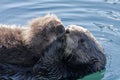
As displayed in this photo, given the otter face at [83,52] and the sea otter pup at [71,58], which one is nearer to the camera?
the sea otter pup at [71,58]

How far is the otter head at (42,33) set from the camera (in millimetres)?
5047

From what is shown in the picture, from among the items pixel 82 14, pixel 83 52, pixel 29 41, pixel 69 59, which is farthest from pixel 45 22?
pixel 82 14

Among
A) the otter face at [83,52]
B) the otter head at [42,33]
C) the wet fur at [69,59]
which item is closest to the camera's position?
the otter head at [42,33]

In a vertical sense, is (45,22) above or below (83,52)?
above

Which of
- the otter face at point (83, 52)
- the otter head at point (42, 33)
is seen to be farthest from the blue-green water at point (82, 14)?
the otter head at point (42, 33)

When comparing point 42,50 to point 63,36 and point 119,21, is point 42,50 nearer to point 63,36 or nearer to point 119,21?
point 63,36

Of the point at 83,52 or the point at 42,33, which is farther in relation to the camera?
the point at 83,52

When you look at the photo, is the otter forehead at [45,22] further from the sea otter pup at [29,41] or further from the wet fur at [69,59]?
the wet fur at [69,59]

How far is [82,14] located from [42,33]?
7.94 feet

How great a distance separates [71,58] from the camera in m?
5.36

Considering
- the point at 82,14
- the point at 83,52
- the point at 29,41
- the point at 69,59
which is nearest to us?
the point at 29,41

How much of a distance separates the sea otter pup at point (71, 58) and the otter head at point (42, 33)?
0.28 feet

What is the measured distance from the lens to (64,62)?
17.5 ft

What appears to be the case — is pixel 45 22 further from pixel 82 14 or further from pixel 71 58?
pixel 82 14
